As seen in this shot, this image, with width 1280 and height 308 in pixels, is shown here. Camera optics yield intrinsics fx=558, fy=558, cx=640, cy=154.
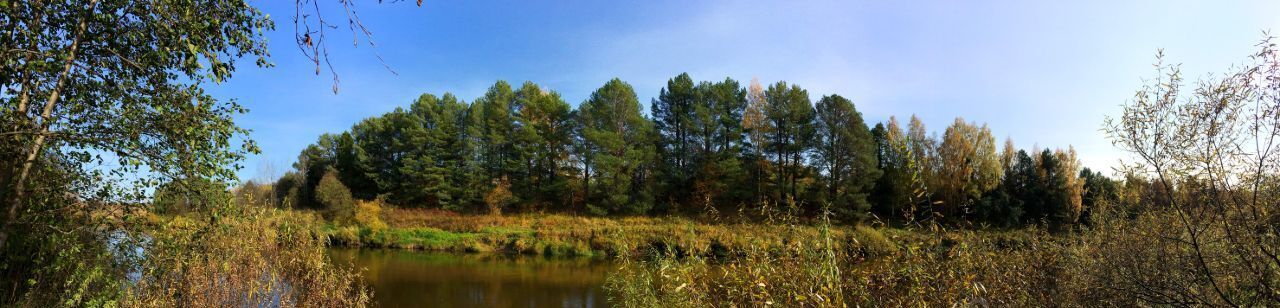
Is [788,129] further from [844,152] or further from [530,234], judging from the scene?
[530,234]

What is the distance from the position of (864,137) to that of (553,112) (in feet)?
66.9

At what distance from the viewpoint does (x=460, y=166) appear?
38500 mm

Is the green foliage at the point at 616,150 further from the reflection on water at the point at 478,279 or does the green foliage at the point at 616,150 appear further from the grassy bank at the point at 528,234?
the reflection on water at the point at 478,279

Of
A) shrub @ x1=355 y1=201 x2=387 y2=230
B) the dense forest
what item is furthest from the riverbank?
the dense forest

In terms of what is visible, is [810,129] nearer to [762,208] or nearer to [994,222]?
[994,222]

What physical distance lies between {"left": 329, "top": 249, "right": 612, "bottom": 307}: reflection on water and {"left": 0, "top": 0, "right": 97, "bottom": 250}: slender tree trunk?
4.35 m

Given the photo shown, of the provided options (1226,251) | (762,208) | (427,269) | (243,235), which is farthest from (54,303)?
(427,269)

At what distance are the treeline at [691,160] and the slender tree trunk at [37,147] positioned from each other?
87.6 ft

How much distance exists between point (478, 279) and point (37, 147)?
504 inches

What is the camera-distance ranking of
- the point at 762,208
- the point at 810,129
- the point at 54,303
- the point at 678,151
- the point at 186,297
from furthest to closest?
1. the point at 678,151
2. the point at 810,129
3. the point at 186,297
4. the point at 54,303
5. the point at 762,208

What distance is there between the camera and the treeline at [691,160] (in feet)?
105

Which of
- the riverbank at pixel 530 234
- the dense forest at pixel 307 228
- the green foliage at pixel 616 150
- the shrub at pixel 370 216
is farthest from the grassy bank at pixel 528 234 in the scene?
the dense forest at pixel 307 228

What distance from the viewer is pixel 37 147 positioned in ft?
16.2

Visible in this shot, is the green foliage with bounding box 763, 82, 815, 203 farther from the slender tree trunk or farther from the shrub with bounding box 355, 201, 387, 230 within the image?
the slender tree trunk
